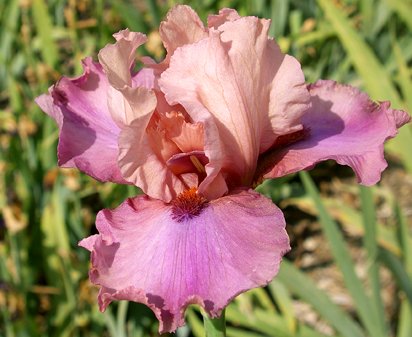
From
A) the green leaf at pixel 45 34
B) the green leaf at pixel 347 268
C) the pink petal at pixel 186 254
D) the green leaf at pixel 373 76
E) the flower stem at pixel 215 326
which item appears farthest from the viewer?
the green leaf at pixel 45 34

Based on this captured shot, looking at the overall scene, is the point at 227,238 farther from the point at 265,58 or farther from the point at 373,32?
the point at 373,32

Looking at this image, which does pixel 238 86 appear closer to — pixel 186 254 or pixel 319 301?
pixel 186 254

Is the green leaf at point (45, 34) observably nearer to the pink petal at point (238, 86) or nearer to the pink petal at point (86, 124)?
the pink petal at point (86, 124)

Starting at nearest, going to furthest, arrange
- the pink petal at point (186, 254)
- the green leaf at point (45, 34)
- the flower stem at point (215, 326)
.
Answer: the pink petal at point (186, 254) < the flower stem at point (215, 326) < the green leaf at point (45, 34)

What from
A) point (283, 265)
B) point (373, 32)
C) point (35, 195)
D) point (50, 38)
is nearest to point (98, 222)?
point (283, 265)

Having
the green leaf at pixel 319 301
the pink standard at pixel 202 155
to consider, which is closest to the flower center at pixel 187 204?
the pink standard at pixel 202 155

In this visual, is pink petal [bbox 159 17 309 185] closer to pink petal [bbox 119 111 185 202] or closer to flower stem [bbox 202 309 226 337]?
pink petal [bbox 119 111 185 202]
